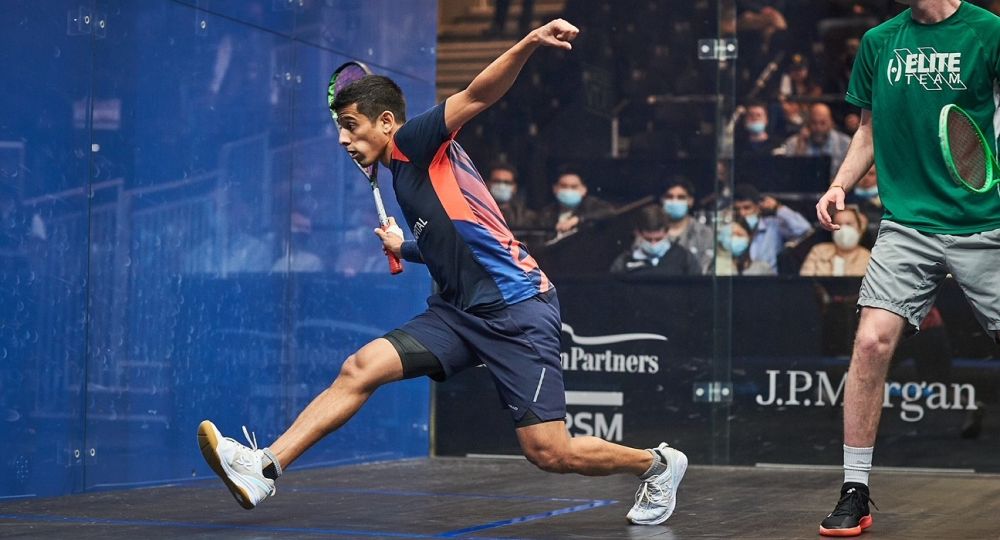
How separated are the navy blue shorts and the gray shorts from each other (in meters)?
0.92

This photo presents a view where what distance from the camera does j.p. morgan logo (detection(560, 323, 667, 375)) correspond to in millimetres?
7402

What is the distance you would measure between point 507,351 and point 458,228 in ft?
1.25

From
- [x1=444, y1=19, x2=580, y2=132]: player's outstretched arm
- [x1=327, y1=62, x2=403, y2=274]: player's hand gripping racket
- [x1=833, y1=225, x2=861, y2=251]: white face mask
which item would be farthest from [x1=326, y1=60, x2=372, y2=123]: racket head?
[x1=833, y1=225, x2=861, y2=251]: white face mask

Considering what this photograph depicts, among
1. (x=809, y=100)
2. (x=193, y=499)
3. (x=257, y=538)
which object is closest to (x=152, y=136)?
(x=193, y=499)

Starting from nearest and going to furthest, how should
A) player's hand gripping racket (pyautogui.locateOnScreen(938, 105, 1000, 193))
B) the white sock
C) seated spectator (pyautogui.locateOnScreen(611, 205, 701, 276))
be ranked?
1. player's hand gripping racket (pyautogui.locateOnScreen(938, 105, 1000, 193))
2. the white sock
3. seated spectator (pyautogui.locateOnScreen(611, 205, 701, 276))

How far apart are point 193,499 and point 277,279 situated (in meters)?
1.45

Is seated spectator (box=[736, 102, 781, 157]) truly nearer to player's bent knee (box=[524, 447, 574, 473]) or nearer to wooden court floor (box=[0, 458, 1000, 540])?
wooden court floor (box=[0, 458, 1000, 540])

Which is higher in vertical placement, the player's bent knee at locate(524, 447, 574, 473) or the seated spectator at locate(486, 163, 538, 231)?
the seated spectator at locate(486, 163, 538, 231)

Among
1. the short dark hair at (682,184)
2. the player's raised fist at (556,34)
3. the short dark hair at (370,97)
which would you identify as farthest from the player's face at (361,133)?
the short dark hair at (682,184)

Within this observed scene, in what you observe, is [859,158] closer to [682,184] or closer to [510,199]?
[682,184]

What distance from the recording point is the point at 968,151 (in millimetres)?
4238

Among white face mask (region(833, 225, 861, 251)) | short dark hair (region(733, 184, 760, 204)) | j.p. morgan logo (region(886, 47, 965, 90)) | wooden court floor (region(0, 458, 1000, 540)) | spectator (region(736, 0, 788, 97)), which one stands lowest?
Result: wooden court floor (region(0, 458, 1000, 540))

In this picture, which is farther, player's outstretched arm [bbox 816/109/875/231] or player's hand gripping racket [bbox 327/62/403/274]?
player's hand gripping racket [bbox 327/62/403/274]

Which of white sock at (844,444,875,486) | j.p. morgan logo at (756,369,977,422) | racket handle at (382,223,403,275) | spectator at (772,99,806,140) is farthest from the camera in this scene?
spectator at (772,99,806,140)
